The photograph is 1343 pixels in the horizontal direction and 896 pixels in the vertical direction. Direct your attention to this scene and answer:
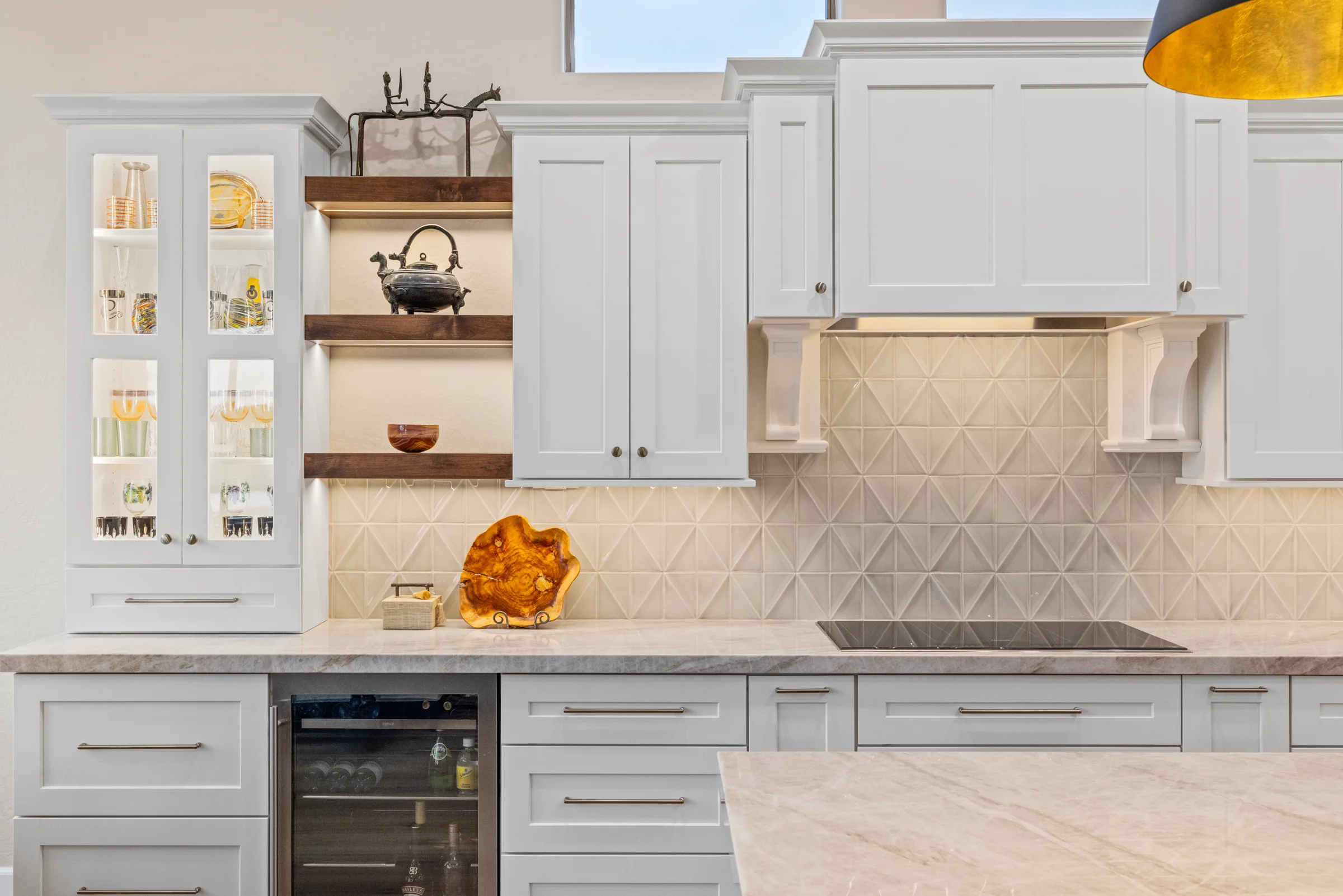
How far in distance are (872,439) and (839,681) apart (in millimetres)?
859

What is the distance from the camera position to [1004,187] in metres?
2.49

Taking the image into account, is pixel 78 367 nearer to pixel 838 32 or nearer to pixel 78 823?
pixel 78 823

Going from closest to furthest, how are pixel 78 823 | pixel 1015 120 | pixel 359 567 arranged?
pixel 78 823
pixel 1015 120
pixel 359 567

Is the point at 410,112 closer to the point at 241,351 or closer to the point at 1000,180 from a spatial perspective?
the point at 241,351

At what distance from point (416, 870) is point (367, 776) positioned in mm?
281

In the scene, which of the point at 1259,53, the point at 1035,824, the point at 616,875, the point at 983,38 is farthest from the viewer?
the point at 983,38

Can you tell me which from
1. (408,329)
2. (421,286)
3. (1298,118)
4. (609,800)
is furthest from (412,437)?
(1298,118)

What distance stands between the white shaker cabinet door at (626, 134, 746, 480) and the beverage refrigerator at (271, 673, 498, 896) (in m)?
0.84

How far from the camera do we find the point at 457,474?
A: 264 centimetres

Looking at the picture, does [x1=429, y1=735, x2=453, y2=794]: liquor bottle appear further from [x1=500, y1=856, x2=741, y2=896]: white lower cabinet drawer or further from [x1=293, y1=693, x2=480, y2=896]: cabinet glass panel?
[x1=500, y1=856, x2=741, y2=896]: white lower cabinet drawer

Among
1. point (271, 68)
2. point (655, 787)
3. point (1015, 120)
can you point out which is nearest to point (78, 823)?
point (655, 787)

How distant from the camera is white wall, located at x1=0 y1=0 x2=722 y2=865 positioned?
291cm

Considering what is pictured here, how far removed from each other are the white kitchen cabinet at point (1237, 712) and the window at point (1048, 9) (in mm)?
2112

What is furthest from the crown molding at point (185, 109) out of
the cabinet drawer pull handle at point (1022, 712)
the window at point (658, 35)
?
the cabinet drawer pull handle at point (1022, 712)
